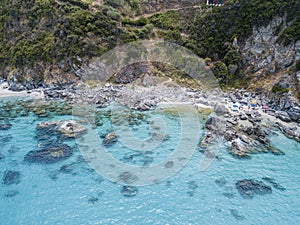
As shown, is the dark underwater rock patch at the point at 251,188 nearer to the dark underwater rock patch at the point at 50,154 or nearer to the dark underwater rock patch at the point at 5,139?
the dark underwater rock patch at the point at 50,154

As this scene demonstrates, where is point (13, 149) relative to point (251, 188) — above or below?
below

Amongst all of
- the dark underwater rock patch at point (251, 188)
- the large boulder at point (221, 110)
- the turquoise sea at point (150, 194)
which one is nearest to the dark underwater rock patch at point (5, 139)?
the turquoise sea at point (150, 194)

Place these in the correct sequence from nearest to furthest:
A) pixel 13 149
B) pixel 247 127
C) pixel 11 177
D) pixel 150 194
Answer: pixel 150 194, pixel 11 177, pixel 13 149, pixel 247 127

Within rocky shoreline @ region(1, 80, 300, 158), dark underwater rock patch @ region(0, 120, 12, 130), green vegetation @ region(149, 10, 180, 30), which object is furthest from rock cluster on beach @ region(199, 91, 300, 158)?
green vegetation @ region(149, 10, 180, 30)

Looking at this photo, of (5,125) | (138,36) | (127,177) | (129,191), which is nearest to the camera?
(129,191)

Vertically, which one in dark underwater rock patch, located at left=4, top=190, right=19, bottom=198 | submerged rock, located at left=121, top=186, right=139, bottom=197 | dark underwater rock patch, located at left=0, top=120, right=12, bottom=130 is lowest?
dark underwater rock patch, located at left=4, top=190, right=19, bottom=198

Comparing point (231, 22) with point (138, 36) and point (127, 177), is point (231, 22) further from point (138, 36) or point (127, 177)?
point (127, 177)

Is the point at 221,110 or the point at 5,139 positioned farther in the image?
the point at 221,110

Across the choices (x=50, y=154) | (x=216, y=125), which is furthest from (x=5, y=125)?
(x=216, y=125)

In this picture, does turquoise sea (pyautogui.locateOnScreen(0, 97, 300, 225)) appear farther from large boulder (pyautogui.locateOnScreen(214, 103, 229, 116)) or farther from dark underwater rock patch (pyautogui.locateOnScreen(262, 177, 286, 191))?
large boulder (pyautogui.locateOnScreen(214, 103, 229, 116))
